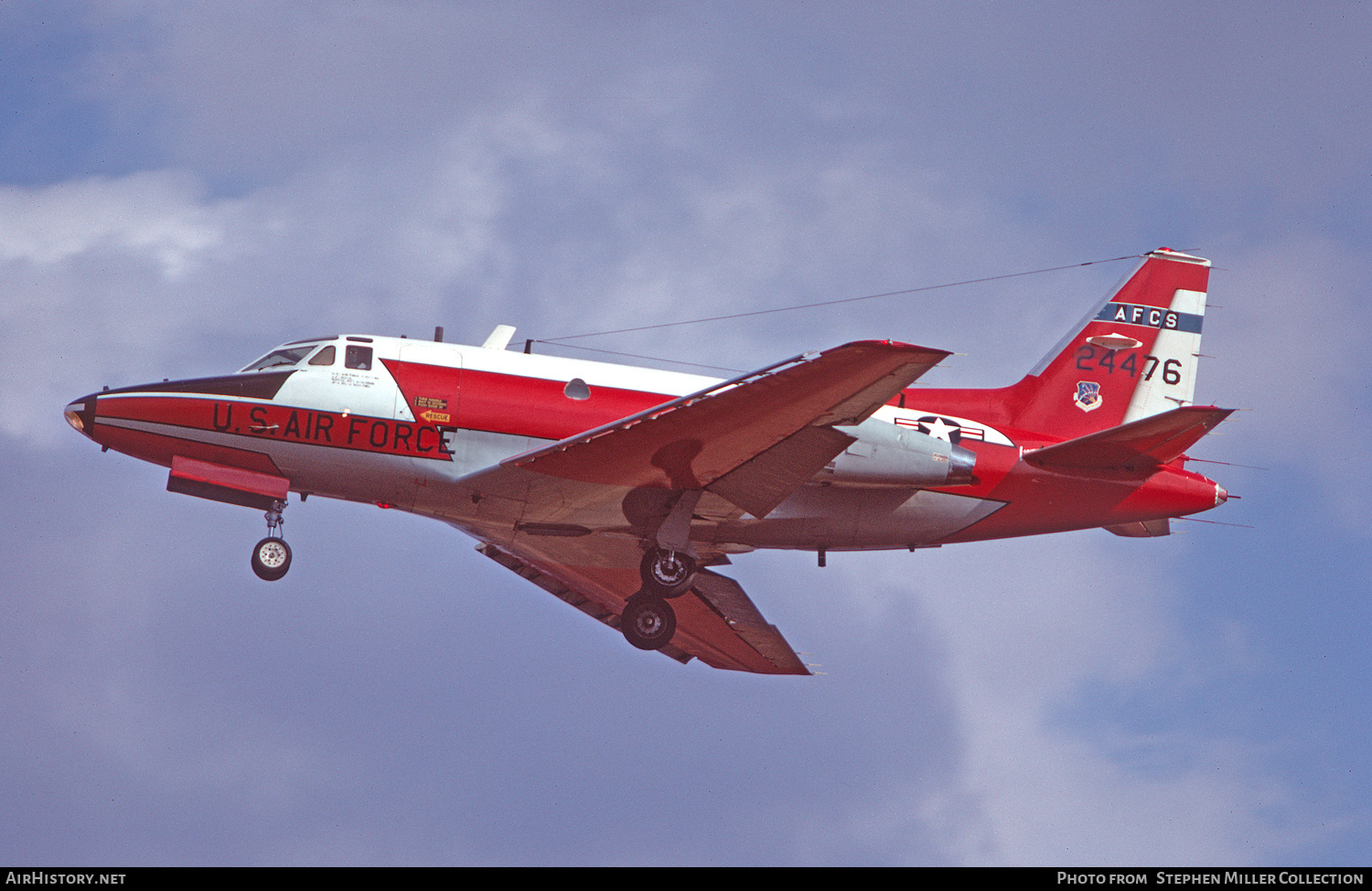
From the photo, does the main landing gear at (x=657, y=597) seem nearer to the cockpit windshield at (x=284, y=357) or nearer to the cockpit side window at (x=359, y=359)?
the cockpit side window at (x=359, y=359)

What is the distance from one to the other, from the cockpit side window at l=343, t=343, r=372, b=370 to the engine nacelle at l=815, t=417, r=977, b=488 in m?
8.70

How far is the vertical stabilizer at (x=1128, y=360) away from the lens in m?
32.8

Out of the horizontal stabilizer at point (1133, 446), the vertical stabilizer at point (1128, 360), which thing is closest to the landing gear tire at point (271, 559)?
the horizontal stabilizer at point (1133, 446)

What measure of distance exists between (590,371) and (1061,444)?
9315 mm

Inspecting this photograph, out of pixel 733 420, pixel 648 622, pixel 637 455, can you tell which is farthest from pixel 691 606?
pixel 733 420

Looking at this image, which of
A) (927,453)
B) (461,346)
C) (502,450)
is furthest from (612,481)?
(927,453)

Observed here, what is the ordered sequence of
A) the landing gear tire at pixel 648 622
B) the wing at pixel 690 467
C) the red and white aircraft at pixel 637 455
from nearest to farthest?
the wing at pixel 690 467 < the red and white aircraft at pixel 637 455 < the landing gear tire at pixel 648 622

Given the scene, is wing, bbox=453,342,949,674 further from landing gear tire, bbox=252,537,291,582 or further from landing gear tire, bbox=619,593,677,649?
landing gear tire, bbox=252,537,291,582

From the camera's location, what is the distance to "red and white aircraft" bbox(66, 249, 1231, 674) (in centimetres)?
2767

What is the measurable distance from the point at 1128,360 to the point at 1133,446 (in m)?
4.40

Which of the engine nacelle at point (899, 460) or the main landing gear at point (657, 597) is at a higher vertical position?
the engine nacelle at point (899, 460)

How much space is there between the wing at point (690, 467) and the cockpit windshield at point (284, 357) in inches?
152

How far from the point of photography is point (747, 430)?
89.2 feet
